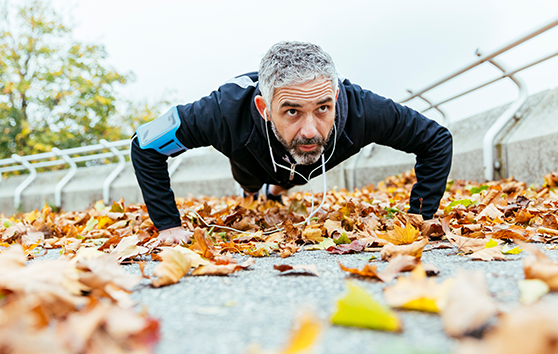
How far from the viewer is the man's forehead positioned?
1.88 meters

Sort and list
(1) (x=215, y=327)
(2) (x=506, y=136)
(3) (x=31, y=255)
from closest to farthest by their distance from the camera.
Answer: (1) (x=215, y=327), (3) (x=31, y=255), (2) (x=506, y=136)

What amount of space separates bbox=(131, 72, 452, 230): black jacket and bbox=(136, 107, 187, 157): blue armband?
0.04 meters

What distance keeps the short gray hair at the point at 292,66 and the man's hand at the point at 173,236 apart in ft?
2.58

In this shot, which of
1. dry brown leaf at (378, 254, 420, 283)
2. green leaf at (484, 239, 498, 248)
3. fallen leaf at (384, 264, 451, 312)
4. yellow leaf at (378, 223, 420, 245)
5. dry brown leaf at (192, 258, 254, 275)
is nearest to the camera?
fallen leaf at (384, 264, 451, 312)

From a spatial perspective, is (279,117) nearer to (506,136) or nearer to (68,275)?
(68,275)

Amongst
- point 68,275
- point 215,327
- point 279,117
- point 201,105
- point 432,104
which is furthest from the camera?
point 432,104

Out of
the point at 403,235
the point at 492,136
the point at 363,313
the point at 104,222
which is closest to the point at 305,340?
the point at 363,313

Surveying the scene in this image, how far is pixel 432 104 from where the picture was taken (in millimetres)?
4496

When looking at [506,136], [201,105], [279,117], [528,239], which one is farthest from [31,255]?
[506,136]

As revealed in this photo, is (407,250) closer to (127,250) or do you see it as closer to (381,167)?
(127,250)

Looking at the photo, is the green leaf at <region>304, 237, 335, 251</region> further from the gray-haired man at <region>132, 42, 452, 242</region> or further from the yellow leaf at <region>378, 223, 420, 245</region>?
the gray-haired man at <region>132, 42, 452, 242</region>

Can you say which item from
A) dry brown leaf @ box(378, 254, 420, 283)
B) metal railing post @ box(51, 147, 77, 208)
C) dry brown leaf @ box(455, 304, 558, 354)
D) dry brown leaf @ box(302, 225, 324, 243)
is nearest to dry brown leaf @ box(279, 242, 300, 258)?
dry brown leaf @ box(302, 225, 324, 243)

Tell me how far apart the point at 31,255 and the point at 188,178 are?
4.31 meters

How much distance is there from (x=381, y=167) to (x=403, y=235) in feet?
12.5
